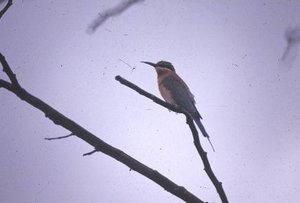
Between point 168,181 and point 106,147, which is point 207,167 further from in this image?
point 106,147

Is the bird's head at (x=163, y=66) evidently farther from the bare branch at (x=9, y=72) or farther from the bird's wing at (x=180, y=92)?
the bare branch at (x=9, y=72)

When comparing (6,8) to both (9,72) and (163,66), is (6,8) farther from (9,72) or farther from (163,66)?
(163,66)

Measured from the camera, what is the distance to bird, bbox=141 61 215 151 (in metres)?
5.25

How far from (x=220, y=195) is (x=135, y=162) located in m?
0.60

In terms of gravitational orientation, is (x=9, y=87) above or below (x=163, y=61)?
above

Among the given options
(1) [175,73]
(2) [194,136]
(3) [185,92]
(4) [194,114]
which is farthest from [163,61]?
(2) [194,136]

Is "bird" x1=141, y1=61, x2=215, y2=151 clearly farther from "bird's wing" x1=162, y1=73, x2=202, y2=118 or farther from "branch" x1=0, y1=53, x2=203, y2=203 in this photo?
"branch" x1=0, y1=53, x2=203, y2=203

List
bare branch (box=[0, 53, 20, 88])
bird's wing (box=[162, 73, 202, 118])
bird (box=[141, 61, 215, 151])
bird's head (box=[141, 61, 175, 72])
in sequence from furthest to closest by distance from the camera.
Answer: bird's head (box=[141, 61, 175, 72]), bird (box=[141, 61, 215, 151]), bird's wing (box=[162, 73, 202, 118]), bare branch (box=[0, 53, 20, 88])

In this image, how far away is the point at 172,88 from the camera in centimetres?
576

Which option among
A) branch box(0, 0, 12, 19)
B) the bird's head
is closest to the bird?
the bird's head

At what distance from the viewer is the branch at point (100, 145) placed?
1.95m

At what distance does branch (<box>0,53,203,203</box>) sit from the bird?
8.68 feet

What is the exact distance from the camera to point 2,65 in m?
1.95

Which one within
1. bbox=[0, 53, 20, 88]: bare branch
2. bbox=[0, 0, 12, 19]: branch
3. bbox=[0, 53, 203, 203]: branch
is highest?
bbox=[0, 0, 12, 19]: branch
